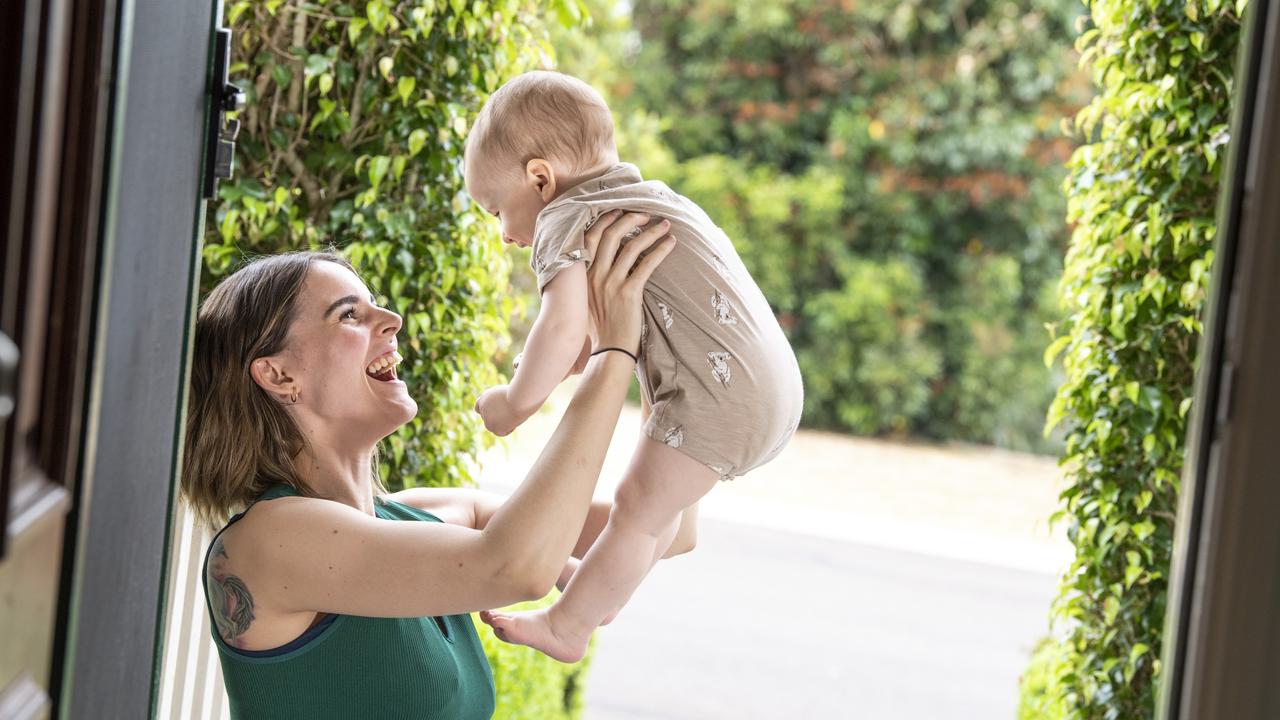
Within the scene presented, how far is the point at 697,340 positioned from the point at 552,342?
0.18 meters

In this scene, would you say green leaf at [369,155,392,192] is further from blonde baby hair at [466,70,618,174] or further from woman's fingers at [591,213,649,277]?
woman's fingers at [591,213,649,277]

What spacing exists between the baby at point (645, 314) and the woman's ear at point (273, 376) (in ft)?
0.82

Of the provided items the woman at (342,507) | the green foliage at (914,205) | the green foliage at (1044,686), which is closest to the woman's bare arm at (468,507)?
the woman at (342,507)

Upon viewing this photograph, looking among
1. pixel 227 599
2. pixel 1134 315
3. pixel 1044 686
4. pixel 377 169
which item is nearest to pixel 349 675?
pixel 227 599

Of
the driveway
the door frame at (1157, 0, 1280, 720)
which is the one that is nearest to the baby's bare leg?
the door frame at (1157, 0, 1280, 720)

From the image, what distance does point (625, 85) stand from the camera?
1027 cm

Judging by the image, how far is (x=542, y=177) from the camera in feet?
4.95

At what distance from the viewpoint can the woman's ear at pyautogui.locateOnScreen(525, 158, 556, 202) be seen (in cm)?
149

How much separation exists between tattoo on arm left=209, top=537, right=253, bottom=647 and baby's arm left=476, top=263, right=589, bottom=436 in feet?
1.17

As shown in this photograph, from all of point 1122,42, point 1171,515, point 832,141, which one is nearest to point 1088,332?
point 1171,515

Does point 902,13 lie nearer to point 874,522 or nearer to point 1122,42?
point 874,522

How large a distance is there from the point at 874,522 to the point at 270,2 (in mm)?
6141

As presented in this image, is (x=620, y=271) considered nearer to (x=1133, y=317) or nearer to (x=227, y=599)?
(x=227, y=599)

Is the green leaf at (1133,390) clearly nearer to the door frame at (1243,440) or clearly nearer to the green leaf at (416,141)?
the green leaf at (416,141)
